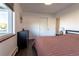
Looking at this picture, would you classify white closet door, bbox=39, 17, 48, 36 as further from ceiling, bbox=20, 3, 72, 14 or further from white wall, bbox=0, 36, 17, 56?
white wall, bbox=0, 36, 17, 56

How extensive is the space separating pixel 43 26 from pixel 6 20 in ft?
18.9

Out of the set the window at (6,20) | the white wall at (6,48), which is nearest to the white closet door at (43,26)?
the window at (6,20)

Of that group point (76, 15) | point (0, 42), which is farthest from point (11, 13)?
point (76, 15)

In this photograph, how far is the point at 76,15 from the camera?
5.12 m

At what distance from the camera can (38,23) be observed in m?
Result: 9.31

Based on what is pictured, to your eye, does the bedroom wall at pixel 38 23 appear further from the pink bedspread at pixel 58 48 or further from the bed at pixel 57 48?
the pink bedspread at pixel 58 48

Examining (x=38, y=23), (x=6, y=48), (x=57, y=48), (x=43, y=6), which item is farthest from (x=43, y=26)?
(x=57, y=48)

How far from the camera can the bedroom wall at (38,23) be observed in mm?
9148

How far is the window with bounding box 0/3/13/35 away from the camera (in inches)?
144

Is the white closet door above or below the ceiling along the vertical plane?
below

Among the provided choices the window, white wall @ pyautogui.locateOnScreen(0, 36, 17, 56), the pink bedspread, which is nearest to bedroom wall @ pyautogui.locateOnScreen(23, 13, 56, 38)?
the window

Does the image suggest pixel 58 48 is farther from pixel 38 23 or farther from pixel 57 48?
pixel 38 23

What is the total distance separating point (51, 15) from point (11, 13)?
231 inches

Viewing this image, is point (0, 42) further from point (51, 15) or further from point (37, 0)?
point (51, 15)
